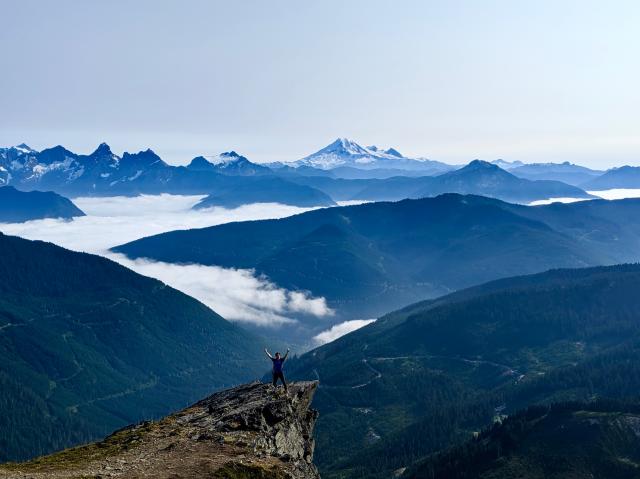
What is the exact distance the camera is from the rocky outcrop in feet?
229

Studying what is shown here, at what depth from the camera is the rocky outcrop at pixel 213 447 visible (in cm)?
6981

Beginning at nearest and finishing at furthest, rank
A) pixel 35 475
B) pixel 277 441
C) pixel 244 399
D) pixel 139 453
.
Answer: pixel 35 475 < pixel 139 453 < pixel 277 441 < pixel 244 399

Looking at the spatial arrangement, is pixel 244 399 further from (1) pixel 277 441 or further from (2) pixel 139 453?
(2) pixel 139 453

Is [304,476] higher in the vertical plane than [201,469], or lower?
lower

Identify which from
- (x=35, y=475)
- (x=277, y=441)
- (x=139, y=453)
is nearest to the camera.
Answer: (x=35, y=475)

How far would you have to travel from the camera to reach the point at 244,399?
317 feet

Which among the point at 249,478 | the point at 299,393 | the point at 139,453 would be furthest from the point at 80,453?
the point at 299,393

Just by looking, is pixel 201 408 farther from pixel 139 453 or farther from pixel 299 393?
pixel 139 453

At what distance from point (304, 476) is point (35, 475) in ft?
105

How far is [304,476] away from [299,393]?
22.5 meters

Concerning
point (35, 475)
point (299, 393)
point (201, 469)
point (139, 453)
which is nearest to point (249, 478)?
point (201, 469)

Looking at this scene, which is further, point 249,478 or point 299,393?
point 299,393

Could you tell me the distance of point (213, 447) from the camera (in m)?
77.4

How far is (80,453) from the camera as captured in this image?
263 feet
